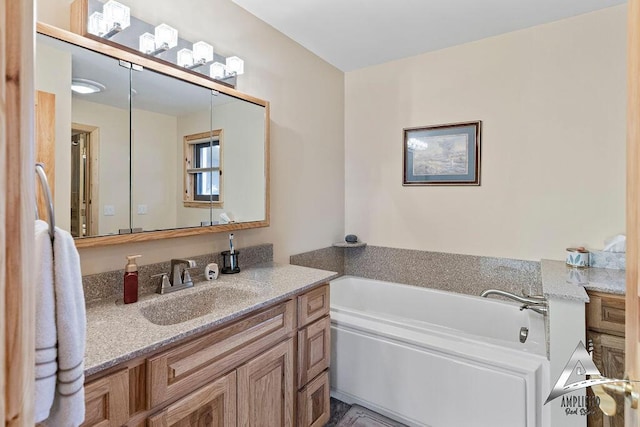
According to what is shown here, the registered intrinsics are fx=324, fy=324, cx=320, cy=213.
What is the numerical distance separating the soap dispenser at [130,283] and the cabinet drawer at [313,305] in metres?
0.73

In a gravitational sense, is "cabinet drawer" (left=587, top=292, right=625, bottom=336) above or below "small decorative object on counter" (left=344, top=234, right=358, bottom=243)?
below

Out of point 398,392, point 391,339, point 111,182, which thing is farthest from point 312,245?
point 111,182

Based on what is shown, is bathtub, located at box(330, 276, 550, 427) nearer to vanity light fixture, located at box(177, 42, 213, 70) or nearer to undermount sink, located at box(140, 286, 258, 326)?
undermount sink, located at box(140, 286, 258, 326)

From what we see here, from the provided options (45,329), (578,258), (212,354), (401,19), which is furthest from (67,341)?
(578,258)

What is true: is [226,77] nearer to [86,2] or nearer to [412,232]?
[86,2]

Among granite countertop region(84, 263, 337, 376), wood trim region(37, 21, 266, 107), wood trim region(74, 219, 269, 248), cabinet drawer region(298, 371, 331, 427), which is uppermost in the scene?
wood trim region(37, 21, 266, 107)

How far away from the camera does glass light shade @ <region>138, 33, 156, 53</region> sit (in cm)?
152

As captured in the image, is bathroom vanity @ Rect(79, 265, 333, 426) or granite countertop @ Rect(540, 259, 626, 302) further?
granite countertop @ Rect(540, 259, 626, 302)

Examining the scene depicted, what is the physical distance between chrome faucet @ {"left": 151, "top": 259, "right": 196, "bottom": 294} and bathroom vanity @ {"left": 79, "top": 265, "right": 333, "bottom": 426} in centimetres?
7

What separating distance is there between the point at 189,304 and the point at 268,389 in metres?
0.53

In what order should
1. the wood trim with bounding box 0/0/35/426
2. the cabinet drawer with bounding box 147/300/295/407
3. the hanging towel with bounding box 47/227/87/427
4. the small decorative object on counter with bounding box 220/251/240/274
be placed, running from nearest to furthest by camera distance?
the wood trim with bounding box 0/0/35/426, the hanging towel with bounding box 47/227/87/427, the cabinet drawer with bounding box 147/300/295/407, the small decorative object on counter with bounding box 220/251/240/274

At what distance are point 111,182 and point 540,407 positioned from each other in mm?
2223

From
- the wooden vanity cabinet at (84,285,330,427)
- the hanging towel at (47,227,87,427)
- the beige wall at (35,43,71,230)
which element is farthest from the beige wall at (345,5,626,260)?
the hanging towel at (47,227,87,427)

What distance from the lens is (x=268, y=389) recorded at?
1414 millimetres
